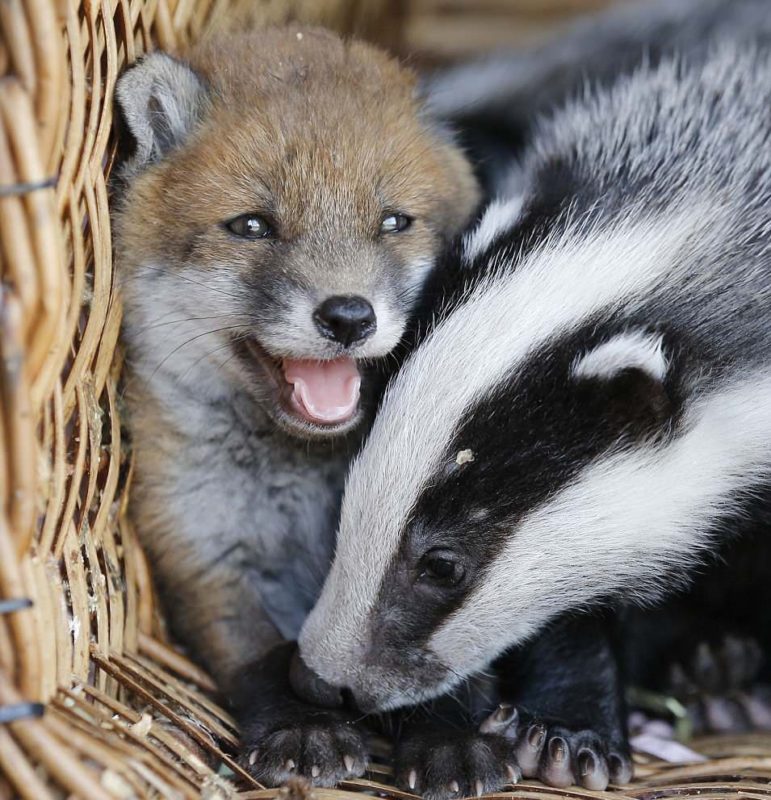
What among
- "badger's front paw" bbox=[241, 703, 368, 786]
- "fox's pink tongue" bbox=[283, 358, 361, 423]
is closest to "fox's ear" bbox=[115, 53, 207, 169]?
"fox's pink tongue" bbox=[283, 358, 361, 423]

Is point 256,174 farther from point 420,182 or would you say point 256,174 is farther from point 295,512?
point 295,512

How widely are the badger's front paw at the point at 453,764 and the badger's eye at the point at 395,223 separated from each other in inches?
50.6

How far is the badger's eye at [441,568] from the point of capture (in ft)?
7.63

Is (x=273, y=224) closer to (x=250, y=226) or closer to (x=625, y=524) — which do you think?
(x=250, y=226)

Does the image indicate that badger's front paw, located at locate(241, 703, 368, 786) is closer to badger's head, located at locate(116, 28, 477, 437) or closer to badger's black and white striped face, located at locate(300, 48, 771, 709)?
badger's black and white striped face, located at locate(300, 48, 771, 709)

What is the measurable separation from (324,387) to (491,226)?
0.60 meters

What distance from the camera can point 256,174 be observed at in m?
2.52

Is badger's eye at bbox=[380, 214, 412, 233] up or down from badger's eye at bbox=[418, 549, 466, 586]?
up

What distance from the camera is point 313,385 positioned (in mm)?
2629

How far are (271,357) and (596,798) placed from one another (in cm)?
132

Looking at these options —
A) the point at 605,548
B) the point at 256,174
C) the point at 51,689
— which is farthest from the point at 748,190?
the point at 51,689

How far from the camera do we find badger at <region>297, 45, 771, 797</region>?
7.42 ft

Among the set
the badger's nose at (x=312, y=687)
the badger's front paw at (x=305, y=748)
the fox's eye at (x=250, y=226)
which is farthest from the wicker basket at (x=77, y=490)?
the fox's eye at (x=250, y=226)

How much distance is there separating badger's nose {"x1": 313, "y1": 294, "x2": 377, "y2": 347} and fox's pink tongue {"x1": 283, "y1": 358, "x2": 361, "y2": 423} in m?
0.24
